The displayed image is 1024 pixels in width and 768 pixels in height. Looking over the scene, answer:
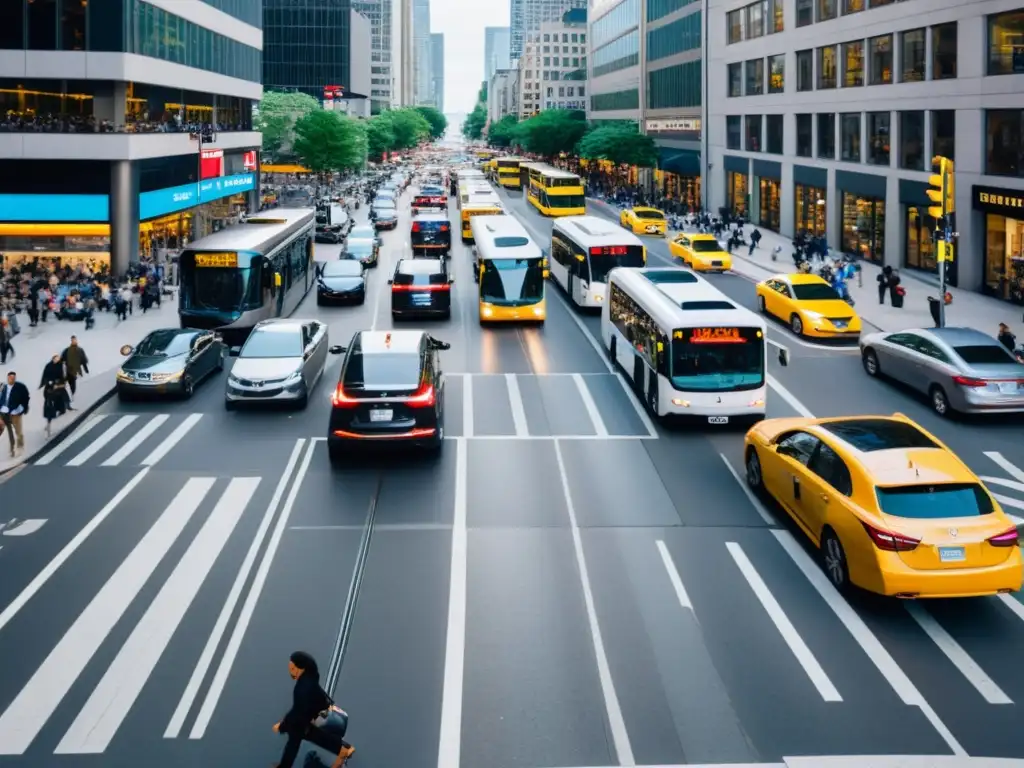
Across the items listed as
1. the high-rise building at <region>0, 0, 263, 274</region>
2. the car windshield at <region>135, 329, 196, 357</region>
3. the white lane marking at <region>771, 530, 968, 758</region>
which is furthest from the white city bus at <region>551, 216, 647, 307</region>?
the white lane marking at <region>771, 530, 968, 758</region>

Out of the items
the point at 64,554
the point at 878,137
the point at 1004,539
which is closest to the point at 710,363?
the point at 1004,539

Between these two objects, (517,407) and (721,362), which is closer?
(721,362)

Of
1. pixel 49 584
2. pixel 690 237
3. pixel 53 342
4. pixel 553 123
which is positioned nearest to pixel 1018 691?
pixel 49 584

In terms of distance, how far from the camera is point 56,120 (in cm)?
4494

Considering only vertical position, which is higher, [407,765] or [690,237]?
[690,237]

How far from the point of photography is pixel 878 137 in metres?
50.8

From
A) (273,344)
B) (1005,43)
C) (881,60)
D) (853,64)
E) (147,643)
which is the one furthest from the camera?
(853,64)

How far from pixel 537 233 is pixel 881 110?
68.7ft

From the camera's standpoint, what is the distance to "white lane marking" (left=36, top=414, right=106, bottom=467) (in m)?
20.0

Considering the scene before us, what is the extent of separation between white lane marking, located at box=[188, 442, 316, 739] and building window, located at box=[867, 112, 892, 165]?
3968cm

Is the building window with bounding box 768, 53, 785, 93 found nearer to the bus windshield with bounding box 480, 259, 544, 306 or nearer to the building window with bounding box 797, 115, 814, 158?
the building window with bounding box 797, 115, 814, 158

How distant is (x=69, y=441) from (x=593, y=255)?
61.8 feet

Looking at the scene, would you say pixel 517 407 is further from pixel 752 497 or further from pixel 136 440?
pixel 136 440

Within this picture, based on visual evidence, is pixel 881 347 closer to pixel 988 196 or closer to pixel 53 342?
pixel 988 196
